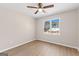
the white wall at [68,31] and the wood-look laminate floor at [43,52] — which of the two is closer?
the wood-look laminate floor at [43,52]

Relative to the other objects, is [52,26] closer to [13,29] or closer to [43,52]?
[43,52]

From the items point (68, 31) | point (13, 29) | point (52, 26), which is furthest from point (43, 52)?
point (52, 26)

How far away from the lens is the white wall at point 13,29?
318cm

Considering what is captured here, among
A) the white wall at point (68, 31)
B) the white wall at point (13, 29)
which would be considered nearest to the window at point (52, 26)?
the white wall at point (68, 31)

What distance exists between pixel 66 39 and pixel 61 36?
1.26ft

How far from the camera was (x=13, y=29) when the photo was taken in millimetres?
3717

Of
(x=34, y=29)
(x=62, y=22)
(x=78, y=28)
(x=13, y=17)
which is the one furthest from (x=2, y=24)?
(x=78, y=28)

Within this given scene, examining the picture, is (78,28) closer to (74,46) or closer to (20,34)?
(74,46)

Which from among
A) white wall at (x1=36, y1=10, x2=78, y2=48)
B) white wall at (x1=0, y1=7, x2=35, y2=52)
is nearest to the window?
white wall at (x1=36, y1=10, x2=78, y2=48)

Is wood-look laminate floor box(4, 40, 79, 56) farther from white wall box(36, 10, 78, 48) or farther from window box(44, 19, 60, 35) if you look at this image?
window box(44, 19, 60, 35)

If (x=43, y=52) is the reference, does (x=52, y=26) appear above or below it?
above

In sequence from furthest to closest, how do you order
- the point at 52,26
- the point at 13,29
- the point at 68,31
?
the point at 52,26 < the point at 68,31 < the point at 13,29

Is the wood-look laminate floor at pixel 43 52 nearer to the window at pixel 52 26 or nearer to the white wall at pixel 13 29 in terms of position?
the white wall at pixel 13 29

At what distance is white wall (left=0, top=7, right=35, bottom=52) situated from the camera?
10.4 ft
